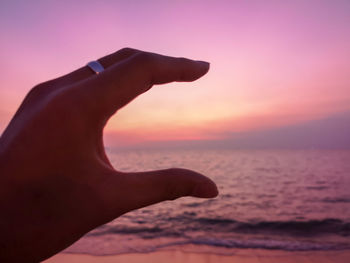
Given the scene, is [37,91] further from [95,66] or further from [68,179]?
[68,179]

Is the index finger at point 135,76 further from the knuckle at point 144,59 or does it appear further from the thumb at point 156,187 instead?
the thumb at point 156,187

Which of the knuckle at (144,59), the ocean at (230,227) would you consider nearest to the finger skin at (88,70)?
the knuckle at (144,59)

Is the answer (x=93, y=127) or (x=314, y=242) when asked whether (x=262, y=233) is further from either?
(x=93, y=127)

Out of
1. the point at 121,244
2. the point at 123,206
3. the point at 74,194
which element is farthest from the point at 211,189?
the point at 121,244

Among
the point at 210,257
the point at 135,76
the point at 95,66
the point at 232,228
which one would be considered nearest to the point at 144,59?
the point at 135,76

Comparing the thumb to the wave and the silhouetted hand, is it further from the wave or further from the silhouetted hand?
the wave

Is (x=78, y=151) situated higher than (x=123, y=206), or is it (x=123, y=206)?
(x=78, y=151)

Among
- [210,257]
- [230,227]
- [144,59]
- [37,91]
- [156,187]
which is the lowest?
[230,227]
